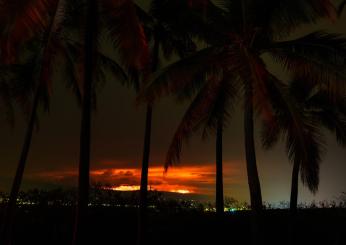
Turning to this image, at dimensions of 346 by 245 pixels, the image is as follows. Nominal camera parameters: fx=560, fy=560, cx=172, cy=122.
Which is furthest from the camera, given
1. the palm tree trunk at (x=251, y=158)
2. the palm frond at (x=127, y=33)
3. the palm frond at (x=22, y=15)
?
the palm tree trunk at (x=251, y=158)

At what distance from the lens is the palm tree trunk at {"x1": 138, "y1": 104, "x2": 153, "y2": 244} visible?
19.0 meters

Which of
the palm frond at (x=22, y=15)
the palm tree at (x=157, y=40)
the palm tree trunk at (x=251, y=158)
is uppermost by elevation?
the palm tree at (x=157, y=40)

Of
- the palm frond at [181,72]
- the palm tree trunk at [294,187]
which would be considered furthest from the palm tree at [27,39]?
the palm tree trunk at [294,187]

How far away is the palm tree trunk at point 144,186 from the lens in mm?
19000

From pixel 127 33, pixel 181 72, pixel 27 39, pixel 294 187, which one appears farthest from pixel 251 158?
pixel 294 187

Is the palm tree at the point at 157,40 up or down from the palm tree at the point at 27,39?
up

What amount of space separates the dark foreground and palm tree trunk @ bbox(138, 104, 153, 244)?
6.70 ft

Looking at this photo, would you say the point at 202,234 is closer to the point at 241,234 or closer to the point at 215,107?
the point at 241,234

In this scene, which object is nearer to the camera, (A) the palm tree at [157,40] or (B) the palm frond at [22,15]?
(B) the palm frond at [22,15]

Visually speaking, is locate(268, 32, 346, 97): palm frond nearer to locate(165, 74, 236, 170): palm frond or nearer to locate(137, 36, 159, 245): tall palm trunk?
locate(165, 74, 236, 170): palm frond

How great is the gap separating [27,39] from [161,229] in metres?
10.9

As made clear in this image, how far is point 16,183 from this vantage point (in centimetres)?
1869

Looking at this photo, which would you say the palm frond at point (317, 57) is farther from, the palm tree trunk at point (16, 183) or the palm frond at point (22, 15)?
the palm tree trunk at point (16, 183)

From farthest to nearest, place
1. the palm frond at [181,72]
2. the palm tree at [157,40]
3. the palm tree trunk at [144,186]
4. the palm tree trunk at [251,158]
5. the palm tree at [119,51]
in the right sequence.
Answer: the palm tree at [157,40]
the palm tree trunk at [144,186]
the palm tree trunk at [251,158]
the palm frond at [181,72]
the palm tree at [119,51]
